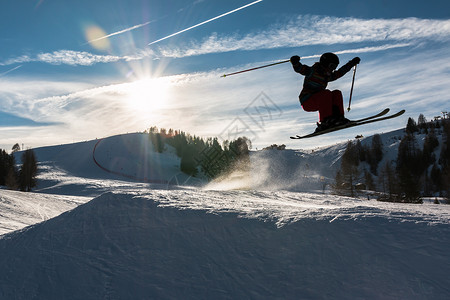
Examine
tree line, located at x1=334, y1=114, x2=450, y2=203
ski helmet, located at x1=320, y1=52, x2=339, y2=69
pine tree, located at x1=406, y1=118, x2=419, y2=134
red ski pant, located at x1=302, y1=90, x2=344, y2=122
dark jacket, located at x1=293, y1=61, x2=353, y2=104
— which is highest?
pine tree, located at x1=406, y1=118, x2=419, y2=134

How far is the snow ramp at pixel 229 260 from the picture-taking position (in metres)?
5.86

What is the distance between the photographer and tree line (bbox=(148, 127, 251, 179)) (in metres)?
61.8

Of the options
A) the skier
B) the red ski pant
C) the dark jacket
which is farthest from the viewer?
the red ski pant

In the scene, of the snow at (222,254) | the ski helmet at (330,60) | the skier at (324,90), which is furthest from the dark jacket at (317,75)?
the snow at (222,254)

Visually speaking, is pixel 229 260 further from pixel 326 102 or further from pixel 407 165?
pixel 407 165

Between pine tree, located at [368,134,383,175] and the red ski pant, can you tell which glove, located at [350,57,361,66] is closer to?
the red ski pant

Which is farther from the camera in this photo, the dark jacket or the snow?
the dark jacket

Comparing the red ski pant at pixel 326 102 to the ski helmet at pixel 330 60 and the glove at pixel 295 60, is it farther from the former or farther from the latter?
the glove at pixel 295 60

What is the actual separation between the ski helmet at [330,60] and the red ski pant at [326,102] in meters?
0.71

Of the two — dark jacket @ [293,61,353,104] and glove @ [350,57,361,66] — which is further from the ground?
glove @ [350,57,361,66]

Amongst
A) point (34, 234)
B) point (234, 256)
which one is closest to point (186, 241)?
point (234, 256)

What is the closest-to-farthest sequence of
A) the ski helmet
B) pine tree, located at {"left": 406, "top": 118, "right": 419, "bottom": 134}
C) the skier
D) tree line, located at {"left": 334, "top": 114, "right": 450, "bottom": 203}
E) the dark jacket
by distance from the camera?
the ski helmet → the skier → the dark jacket → tree line, located at {"left": 334, "top": 114, "right": 450, "bottom": 203} → pine tree, located at {"left": 406, "top": 118, "right": 419, "bottom": 134}

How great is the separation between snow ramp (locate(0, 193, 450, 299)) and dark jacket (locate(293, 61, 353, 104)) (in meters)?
3.49

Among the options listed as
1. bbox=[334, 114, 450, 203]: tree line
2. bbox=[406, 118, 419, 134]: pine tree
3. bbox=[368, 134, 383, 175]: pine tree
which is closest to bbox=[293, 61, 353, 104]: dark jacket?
bbox=[334, 114, 450, 203]: tree line
